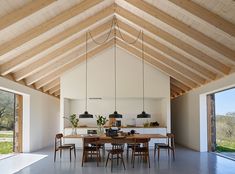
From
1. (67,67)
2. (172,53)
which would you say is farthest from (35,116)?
(172,53)

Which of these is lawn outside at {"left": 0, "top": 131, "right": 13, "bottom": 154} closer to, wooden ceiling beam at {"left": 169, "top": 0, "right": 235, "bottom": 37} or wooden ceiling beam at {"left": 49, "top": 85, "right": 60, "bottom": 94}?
wooden ceiling beam at {"left": 49, "top": 85, "right": 60, "bottom": 94}

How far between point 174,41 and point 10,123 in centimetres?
626

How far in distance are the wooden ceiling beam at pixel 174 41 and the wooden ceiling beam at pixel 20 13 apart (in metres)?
2.88

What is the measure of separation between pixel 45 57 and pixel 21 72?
3.12 feet

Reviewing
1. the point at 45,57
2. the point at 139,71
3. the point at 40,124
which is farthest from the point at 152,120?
the point at 45,57

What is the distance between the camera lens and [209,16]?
5.97 m

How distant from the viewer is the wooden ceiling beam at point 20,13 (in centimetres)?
591

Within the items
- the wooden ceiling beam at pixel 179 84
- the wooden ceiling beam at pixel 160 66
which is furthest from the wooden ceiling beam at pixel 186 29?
the wooden ceiling beam at pixel 179 84

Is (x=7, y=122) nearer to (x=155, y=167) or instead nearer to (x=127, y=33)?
(x=127, y=33)

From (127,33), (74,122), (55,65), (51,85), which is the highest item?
(127,33)

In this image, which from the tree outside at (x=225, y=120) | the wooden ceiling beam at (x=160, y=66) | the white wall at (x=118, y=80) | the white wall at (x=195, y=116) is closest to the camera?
the tree outside at (x=225, y=120)

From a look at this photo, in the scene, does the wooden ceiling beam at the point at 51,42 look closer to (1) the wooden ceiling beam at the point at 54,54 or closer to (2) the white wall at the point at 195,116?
(1) the wooden ceiling beam at the point at 54,54

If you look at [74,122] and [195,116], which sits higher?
[195,116]

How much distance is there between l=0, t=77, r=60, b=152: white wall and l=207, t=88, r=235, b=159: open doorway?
22.0 feet
